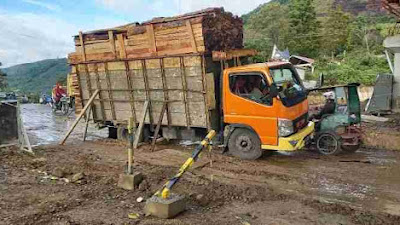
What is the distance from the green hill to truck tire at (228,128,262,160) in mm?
46147

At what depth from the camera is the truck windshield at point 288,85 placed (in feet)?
28.3

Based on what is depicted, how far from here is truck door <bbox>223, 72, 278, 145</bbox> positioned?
8695mm

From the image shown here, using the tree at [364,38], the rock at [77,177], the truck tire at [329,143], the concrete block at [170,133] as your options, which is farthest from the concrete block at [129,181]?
the tree at [364,38]

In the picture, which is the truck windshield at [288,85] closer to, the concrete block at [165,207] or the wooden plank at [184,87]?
the wooden plank at [184,87]

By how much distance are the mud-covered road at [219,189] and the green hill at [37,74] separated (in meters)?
45.8

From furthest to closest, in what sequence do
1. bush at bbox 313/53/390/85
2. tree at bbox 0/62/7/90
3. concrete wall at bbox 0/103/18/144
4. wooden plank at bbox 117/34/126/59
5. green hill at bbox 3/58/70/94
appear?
green hill at bbox 3/58/70/94, tree at bbox 0/62/7/90, bush at bbox 313/53/390/85, wooden plank at bbox 117/34/126/59, concrete wall at bbox 0/103/18/144

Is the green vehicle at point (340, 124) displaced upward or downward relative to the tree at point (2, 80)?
downward

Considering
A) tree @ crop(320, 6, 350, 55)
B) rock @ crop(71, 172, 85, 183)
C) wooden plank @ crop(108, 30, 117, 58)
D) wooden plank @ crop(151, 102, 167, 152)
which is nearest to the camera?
rock @ crop(71, 172, 85, 183)

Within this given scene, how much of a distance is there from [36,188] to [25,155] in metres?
3.05

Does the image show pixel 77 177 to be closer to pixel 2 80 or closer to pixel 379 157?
pixel 379 157

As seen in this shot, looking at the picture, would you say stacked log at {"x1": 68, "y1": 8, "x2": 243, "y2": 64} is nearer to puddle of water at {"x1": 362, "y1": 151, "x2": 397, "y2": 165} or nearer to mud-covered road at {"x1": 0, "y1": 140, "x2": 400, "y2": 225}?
mud-covered road at {"x1": 0, "y1": 140, "x2": 400, "y2": 225}

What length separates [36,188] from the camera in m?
6.66

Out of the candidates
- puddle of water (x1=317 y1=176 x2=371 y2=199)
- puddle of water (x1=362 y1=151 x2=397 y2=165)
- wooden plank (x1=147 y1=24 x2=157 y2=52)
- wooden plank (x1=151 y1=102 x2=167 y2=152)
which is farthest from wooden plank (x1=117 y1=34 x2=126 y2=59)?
puddle of water (x1=362 y1=151 x2=397 y2=165)

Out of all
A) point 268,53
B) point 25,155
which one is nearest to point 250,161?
point 25,155
